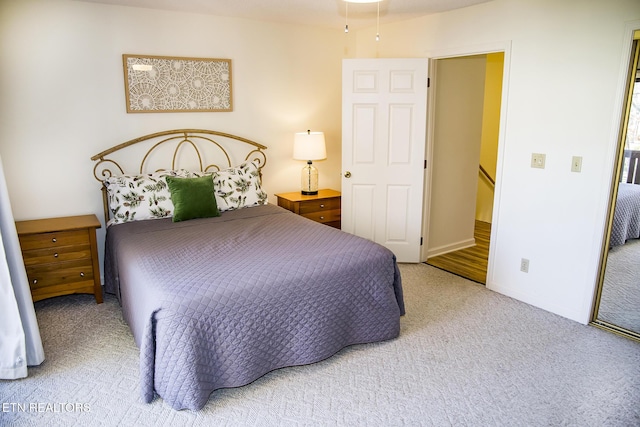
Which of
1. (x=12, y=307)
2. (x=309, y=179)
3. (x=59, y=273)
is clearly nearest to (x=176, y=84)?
(x=309, y=179)

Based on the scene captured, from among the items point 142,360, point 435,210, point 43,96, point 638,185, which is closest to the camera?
point 142,360

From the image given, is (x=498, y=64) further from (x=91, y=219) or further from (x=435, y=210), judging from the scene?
(x=91, y=219)

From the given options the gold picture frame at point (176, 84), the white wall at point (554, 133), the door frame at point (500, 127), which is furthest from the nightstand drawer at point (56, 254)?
the white wall at point (554, 133)

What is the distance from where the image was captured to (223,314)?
236 cm

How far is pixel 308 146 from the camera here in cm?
449

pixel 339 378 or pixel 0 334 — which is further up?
pixel 0 334

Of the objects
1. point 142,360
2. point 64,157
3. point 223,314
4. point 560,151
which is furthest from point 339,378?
point 64,157

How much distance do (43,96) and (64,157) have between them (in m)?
0.49

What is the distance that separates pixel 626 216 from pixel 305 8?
9.74ft

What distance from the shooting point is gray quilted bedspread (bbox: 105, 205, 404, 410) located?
2.29 metres

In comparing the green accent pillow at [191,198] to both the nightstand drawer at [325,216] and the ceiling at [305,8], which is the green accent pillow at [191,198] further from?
the ceiling at [305,8]

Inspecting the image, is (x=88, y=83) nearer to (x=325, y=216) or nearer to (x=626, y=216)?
(x=325, y=216)

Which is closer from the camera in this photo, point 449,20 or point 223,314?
point 223,314

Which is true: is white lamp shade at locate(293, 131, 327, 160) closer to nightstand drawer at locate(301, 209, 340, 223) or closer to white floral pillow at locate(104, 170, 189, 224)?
nightstand drawer at locate(301, 209, 340, 223)
